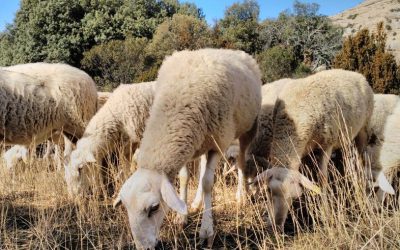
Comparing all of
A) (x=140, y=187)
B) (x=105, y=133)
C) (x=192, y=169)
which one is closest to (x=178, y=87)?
(x=140, y=187)

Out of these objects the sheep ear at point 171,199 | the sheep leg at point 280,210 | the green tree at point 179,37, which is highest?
the green tree at point 179,37

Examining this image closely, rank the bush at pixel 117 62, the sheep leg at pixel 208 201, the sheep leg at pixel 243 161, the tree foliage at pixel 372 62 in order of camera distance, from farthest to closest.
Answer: the bush at pixel 117 62
the tree foliage at pixel 372 62
the sheep leg at pixel 243 161
the sheep leg at pixel 208 201

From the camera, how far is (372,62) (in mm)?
14289

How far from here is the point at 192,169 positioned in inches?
256

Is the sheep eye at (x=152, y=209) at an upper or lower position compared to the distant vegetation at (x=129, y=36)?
lower

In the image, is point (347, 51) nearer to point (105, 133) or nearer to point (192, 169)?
point (192, 169)

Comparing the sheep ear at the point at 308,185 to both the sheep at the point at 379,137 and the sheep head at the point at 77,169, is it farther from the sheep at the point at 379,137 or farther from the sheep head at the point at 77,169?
the sheep head at the point at 77,169

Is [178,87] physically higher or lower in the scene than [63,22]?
lower

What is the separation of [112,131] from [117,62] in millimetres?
26259

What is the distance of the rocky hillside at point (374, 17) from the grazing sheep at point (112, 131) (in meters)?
33.7

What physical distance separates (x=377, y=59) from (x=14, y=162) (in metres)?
11.1

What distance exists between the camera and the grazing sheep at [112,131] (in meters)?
5.59

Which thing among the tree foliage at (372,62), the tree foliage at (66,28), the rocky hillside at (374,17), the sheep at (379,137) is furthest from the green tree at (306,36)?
the sheep at (379,137)

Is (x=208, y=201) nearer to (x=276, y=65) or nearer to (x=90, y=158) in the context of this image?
(x=90, y=158)
